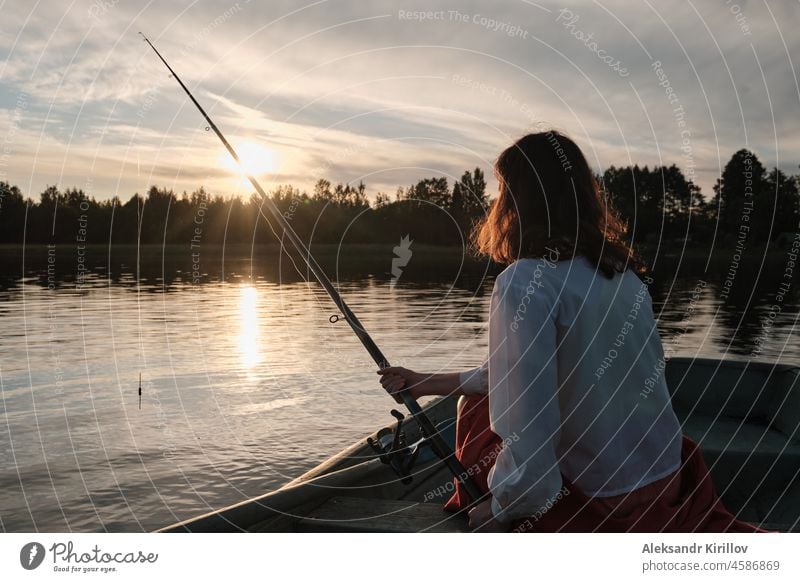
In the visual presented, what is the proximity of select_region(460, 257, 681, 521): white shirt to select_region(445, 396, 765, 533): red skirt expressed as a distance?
0.06 m

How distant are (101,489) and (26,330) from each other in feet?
36.8

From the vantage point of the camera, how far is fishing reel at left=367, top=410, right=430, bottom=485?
146 inches

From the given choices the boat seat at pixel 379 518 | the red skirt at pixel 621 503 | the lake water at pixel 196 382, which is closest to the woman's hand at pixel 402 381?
the red skirt at pixel 621 503

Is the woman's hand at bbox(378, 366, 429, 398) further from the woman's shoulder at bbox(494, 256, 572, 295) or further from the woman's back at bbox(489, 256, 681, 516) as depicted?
the woman's shoulder at bbox(494, 256, 572, 295)

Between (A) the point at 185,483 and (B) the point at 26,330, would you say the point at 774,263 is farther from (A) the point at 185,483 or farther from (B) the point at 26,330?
(A) the point at 185,483

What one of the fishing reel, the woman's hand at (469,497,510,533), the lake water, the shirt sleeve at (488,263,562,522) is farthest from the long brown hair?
the lake water

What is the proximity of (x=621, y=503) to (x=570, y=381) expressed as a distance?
0.51 metres

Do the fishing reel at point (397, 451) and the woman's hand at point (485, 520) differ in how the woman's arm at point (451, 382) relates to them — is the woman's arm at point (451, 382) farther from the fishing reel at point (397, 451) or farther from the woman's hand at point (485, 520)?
the woman's hand at point (485, 520)

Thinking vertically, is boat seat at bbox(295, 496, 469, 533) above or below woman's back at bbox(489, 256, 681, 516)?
below

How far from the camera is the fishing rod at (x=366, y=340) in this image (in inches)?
131

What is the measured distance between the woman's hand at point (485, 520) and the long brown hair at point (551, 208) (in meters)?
0.93

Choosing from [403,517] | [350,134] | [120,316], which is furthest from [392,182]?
[120,316]

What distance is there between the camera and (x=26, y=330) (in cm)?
1738

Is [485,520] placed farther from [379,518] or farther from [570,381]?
[379,518]
